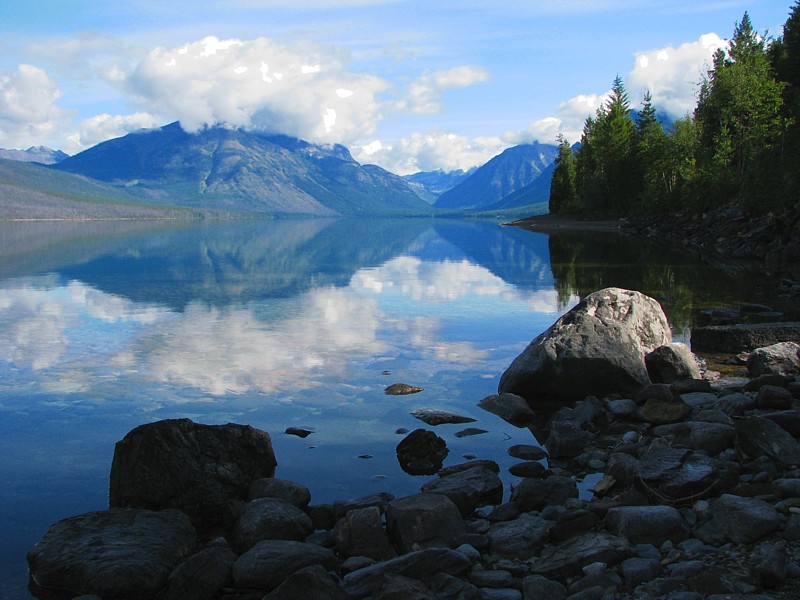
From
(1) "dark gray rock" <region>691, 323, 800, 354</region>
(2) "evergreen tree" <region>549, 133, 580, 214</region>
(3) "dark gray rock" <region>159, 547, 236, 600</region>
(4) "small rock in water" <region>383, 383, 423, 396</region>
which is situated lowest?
(3) "dark gray rock" <region>159, 547, 236, 600</region>

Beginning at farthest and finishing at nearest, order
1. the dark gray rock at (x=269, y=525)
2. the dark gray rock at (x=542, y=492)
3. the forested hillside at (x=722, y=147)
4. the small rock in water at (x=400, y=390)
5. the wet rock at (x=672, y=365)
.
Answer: the forested hillside at (x=722, y=147), the wet rock at (x=672, y=365), the small rock in water at (x=400, y=390), the dark gray rock at (x=542, y=492), the dark gray rock at (x=269, y=525)

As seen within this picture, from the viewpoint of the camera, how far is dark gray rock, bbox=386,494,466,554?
917cm

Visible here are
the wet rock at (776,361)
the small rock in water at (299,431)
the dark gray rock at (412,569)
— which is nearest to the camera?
the dark gray rock at (412,569)

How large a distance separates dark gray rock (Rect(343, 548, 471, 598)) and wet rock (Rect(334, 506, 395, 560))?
0.71 meters

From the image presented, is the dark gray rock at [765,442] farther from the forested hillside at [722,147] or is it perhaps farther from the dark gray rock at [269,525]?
the forested hillside at [722,147]

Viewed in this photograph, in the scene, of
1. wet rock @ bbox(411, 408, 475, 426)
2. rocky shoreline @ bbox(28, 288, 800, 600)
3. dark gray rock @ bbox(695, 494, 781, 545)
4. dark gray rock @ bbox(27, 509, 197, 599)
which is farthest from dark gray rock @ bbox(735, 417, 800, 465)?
dark gray rock @ bbox(27, 509, 197, 599)

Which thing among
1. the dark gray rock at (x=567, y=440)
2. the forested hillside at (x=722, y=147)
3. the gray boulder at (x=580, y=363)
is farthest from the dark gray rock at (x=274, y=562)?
the forested hillside at (x=722, y=147)

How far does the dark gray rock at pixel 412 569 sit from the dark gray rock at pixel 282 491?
2.30 m

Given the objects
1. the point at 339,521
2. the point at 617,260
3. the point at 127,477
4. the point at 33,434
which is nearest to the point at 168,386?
the point at 33,434

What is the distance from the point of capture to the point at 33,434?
13.9 meters

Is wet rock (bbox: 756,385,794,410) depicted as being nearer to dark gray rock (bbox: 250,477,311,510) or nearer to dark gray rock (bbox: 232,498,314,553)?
dark gray rock (bbox: 250,477,311,510)

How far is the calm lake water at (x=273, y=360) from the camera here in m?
12.1

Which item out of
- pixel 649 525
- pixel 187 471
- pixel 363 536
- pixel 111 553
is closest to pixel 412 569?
pixel 363 536

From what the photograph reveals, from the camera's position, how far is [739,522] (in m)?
8.45
